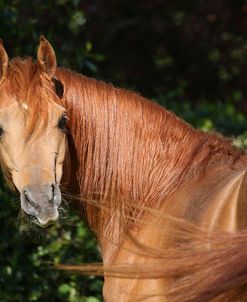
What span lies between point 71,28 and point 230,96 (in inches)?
228

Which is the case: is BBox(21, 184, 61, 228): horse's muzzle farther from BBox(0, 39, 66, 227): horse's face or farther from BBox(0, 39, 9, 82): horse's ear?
BBox(0, 39, 9, 82): horse's ear

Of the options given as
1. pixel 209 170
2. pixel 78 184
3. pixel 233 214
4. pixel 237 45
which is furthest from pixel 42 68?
pixel 237 45

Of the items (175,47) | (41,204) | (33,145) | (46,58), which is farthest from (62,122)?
(175,47)

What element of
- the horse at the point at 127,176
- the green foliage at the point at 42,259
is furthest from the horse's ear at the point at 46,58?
the green foliage at the point at 42,259

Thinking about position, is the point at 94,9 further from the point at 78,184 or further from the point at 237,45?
the point at 78,184

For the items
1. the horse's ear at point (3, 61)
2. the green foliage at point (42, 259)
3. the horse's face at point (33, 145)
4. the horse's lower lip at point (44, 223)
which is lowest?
the green foliage at point (42, 259)

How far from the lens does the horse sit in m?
3.81

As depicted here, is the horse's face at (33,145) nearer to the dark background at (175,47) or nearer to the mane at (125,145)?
the mane at (125,145)

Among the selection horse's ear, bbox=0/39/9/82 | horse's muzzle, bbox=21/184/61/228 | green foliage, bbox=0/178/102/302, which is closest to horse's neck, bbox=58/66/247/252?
horse's ear, bbox=0/39/9/82

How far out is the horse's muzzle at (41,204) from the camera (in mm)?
4250

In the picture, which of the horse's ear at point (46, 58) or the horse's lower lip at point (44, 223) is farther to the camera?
the horse's ear at point (46, 58)

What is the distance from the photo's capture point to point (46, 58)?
4.67m

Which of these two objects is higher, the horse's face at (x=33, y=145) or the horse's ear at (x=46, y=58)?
the horse's ear at (x=46, y=58)

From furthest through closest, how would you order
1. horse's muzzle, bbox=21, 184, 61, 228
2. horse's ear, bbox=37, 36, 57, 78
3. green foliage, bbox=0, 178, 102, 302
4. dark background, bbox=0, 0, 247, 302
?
dark background, bbox=0, 0, 247, 302 → green foliage, bbox=0, 178, 102, 302 → horse's ear, bbox=37, 36, 57, 78 → horse's muzzle, bbox=21, 184, 61, 228
